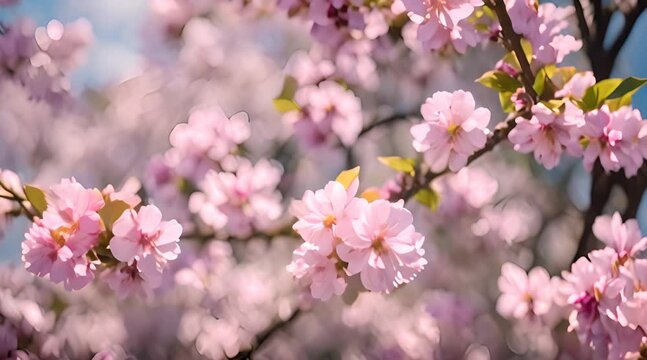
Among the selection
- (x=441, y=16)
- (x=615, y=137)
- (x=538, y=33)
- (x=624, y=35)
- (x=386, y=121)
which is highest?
(x=441, y=16)

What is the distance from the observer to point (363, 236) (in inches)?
42.4

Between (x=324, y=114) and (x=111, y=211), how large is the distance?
0.78 metres

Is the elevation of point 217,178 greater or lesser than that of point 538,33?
lesser

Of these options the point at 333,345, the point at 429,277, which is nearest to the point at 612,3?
the point at 429,277

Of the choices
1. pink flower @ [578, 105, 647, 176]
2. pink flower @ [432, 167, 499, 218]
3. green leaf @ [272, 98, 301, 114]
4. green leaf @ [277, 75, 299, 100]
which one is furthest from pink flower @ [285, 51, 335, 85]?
pink flower @ [578, 105, 647, 176]

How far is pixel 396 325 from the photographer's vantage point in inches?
71.1

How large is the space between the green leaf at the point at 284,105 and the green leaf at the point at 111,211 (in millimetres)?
636

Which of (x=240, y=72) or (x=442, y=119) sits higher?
(x=442, y=119)

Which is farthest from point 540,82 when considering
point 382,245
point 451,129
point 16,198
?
point 16,198

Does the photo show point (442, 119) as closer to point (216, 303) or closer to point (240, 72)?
point (216, 303)

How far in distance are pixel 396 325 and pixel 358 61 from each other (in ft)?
2.10

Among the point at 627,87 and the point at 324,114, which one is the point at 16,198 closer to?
the point at 324,114

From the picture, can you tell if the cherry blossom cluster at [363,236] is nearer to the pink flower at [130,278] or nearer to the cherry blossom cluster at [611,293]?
the pink flower at [130,278]

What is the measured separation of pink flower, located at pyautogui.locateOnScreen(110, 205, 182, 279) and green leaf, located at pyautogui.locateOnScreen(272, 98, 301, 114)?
0.63 m
